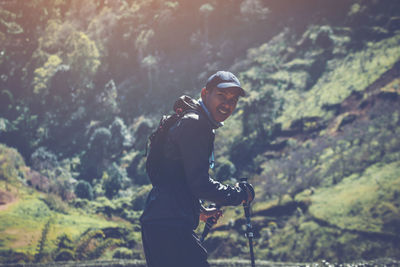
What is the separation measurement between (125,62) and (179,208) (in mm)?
31682

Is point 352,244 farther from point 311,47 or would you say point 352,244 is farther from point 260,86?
point 311,47

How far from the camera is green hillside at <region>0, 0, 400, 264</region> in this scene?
11.2 meters

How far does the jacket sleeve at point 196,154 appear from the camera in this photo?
2.73m

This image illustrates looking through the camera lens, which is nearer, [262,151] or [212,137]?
[212,137]

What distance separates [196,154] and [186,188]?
310 mm

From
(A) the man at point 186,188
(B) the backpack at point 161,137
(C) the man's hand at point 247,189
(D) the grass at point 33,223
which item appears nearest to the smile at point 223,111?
(A) the man at point 186,188

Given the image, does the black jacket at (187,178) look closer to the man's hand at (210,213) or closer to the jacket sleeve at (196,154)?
the jacket sleeve at (196,154)

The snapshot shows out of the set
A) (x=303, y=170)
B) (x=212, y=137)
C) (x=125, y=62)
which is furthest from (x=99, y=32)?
(x=212, y=137)

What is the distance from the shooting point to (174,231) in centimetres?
282

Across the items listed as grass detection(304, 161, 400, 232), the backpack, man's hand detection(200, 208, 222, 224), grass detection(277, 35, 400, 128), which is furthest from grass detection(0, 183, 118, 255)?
grass detection(277, 35, 400, 128)

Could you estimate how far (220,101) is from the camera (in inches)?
119

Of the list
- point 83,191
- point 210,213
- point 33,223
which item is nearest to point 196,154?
point 210,213

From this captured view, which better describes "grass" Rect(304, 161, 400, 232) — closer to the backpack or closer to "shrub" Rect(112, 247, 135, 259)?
"shrub" Rect(112, 247, 135, 259)

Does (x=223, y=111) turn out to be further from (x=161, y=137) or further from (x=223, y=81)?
(x=161, y=137)
